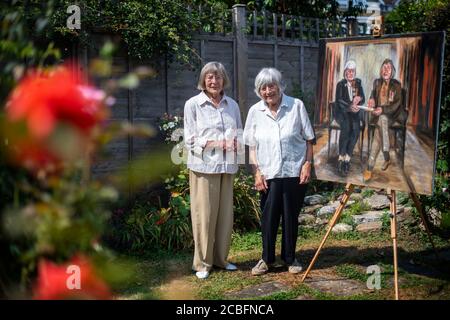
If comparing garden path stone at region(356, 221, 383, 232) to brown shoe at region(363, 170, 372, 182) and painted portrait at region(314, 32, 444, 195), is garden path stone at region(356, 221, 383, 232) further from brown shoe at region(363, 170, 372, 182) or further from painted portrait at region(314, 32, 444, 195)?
brown shoe at region(363, 170, 372, 182)

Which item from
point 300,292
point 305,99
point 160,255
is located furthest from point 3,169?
point 305,99

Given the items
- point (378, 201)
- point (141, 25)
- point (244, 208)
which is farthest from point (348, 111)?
point (378, 201)

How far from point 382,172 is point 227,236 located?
1.32m

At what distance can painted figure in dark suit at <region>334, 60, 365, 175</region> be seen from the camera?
13.2 ft

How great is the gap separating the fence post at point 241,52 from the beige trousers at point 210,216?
199 centimetres

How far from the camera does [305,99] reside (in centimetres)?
689

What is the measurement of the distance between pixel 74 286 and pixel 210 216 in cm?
304

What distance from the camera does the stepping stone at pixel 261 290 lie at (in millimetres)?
3898

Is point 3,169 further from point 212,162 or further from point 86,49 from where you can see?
point 86,49

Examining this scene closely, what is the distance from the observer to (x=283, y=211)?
171 inches

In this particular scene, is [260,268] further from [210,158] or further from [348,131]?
[348,131]

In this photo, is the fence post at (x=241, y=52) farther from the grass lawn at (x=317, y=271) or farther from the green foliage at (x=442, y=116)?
the green foliage at (x=442, y=116)

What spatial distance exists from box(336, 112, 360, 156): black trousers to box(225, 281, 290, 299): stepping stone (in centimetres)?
106

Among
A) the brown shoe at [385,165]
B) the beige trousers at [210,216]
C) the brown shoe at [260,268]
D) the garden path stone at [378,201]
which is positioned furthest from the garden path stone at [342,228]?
the brown shoe at [385,165]
